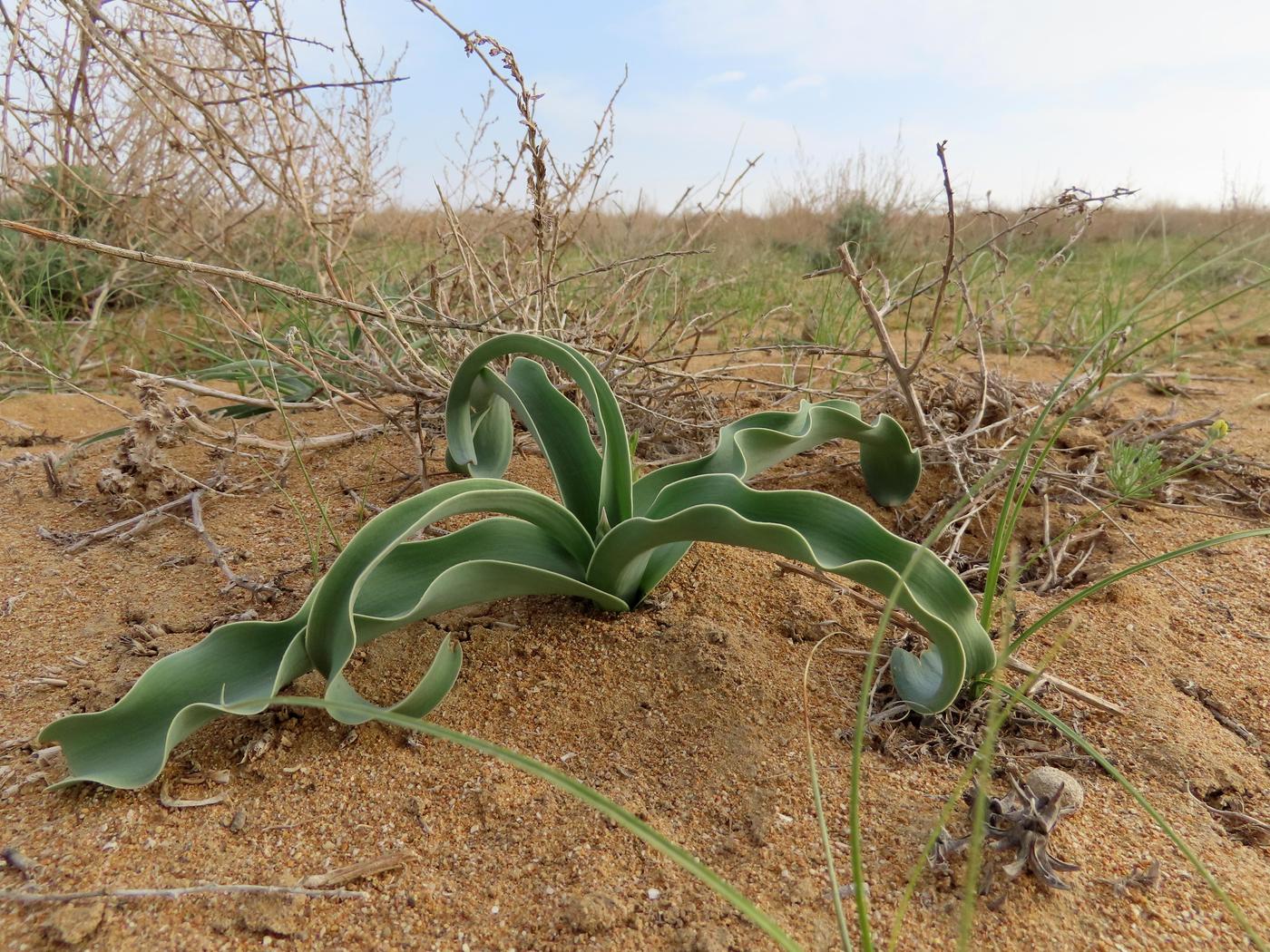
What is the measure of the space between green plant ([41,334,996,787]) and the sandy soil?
95 mm

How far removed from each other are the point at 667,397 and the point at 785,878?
1.51 m

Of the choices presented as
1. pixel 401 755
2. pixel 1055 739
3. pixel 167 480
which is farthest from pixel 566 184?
pixel 1055 739

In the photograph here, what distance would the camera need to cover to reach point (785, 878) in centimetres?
96

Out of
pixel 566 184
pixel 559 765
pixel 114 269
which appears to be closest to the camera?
pixel 559 765

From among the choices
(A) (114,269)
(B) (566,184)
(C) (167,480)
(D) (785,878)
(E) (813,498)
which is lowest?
(D) (785,878)

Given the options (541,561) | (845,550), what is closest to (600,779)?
(541,561)

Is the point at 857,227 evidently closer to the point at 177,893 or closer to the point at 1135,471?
the point at 1135,471

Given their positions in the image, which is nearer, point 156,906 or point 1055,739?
point 156,906

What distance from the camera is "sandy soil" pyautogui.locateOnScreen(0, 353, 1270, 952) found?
909 mm

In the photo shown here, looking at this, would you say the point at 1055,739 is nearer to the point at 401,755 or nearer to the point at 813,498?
the point at 813,498

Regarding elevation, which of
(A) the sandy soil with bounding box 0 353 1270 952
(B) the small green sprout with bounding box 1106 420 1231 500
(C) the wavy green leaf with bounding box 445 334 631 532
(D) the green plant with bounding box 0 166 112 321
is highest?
(D) the green plant with bounding box 0 166 112 321

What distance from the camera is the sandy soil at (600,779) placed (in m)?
0.91

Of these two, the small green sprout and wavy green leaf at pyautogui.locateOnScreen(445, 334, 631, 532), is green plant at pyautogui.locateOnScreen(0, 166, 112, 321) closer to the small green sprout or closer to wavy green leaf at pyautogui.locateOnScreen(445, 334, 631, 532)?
wavy green leaf at pyautogui.locateOnScreen(445, 334, 631, 532)

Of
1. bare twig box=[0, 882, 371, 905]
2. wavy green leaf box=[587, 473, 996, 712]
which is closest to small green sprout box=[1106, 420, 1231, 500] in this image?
wavy green leaf box=[587, 473, 996, 712]
